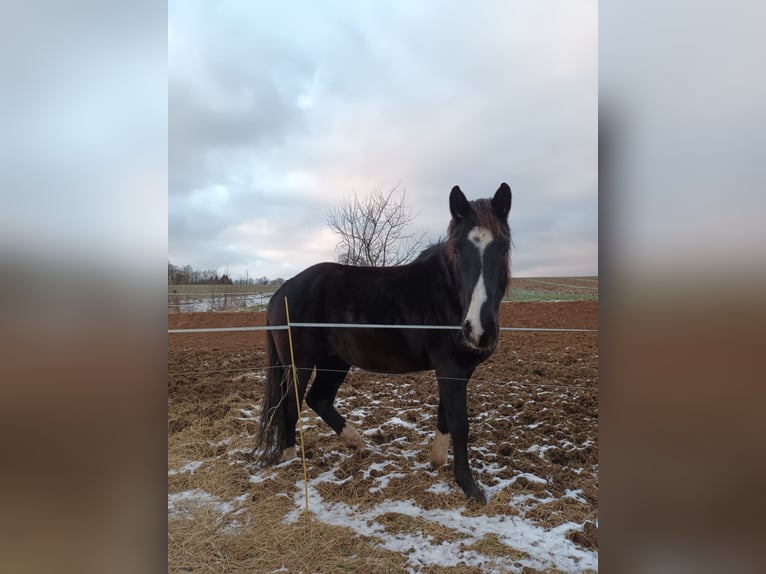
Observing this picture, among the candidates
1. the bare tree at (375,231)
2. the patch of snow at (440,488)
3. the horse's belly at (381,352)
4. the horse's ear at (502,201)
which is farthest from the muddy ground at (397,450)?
the bare tree at (375,231)

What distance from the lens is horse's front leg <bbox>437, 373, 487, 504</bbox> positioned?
1.91m

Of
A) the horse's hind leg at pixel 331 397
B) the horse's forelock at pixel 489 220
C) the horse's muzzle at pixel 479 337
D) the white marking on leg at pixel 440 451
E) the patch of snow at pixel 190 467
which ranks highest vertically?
the horse's forelock at pixel 489 220

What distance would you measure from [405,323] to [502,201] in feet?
2.72

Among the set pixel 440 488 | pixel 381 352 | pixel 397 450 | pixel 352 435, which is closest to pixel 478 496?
pixel 440 488

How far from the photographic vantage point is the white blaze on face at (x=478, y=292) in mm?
1723

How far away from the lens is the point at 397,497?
6.54 ft

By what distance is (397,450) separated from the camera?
215 cm

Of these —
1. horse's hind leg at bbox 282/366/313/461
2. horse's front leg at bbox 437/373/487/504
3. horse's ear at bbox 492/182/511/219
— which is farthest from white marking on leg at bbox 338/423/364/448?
horse's ear at bbox 492/182/511/219

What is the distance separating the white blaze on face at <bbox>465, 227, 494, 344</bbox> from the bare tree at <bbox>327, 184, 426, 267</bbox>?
0.28m

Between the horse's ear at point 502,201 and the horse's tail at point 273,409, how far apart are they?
1.55 m

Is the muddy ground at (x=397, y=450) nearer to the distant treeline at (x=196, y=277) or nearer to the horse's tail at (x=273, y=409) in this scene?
the horse's tail at (x=273, y=409)
